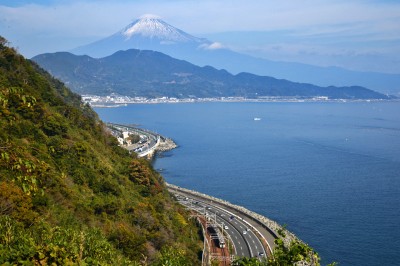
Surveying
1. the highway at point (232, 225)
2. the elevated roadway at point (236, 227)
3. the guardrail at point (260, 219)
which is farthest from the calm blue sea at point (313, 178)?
the highway at point (232, 225)

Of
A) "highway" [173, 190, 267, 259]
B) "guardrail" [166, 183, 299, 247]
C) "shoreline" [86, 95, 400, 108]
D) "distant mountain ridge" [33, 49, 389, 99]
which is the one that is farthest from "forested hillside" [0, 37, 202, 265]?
"distant mountain ridge" [33, 49, 389, 99]

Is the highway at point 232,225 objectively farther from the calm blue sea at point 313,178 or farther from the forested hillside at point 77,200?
the calm blue sea at point 313,178

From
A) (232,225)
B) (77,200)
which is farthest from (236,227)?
(77,200)

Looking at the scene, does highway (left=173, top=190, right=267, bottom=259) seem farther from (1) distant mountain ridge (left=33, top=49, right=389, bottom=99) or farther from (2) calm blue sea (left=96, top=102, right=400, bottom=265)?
(1) distant mountain ridge (left=33, top=49, right=389, bottom=99)

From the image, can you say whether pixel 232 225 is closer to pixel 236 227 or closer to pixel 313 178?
pixel 236 227

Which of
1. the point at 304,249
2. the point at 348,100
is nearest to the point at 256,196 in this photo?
the point at 304,249
